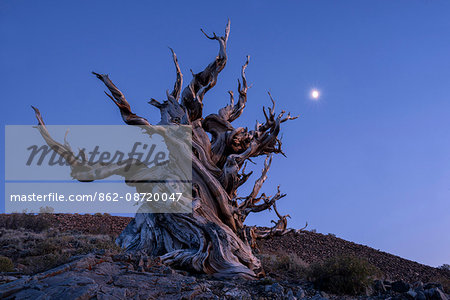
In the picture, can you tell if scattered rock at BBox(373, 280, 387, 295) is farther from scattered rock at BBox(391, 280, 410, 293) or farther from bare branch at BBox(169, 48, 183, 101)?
bare branch at BBox(169, 48, 183, 101)

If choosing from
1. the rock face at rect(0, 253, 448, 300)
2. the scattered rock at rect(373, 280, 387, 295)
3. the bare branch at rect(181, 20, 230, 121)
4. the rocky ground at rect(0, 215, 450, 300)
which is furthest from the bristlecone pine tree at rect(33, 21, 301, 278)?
the scattered rock at rect(373, 280, 387, 295)

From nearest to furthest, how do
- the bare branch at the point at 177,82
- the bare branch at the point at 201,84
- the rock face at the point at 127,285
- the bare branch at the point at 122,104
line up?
the rock face at the point at 127,285 → the bare branch at the point at 122,104 → the bare branch at the point at 201,84 → the bare branch at the point at 177,82

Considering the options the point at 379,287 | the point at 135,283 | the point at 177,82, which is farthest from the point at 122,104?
the point at 379,287

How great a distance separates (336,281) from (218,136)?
18.4 feet

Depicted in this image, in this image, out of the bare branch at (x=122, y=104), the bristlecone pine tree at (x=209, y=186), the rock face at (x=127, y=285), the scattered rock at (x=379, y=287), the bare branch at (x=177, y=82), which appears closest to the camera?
the rock face at (x=127, y=285)

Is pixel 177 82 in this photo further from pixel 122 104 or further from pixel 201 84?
pixel 122 104

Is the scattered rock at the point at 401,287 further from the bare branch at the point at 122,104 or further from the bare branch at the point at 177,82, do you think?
the bare branch at the point at 177,82

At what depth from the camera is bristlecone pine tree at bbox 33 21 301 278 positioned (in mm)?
8195

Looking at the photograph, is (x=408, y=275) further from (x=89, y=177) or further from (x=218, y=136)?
(x=89, y=177)

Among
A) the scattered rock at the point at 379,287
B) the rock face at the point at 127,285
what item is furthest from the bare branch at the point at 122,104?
the scattered rock at the point at 379,287

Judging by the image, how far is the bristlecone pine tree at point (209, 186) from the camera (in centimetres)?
820

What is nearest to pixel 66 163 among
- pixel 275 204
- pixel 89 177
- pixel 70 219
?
pixel 89 177

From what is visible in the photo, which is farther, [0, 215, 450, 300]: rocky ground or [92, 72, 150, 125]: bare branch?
[92, 72, 150, 125]: bare branch

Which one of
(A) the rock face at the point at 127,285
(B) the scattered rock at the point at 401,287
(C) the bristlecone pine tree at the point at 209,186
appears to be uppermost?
(C) the bristlecone pine tree at the point at 209,186
